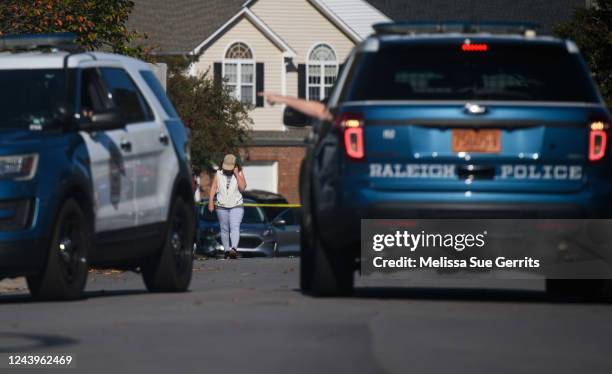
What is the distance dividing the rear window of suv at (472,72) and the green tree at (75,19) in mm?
17514

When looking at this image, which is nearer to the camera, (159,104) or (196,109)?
(159,104)

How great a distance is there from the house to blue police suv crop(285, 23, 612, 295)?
47.5 m

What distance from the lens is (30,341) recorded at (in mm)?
9930

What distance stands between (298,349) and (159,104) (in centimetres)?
598

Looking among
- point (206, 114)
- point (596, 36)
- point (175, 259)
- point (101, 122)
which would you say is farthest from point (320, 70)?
point (101, 122)

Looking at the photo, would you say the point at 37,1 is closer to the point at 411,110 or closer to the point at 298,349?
the point at 411,110

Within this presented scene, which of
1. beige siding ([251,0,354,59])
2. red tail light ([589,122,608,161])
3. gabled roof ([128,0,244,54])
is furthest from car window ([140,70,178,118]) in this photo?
beige siding ([251,0,354,59])

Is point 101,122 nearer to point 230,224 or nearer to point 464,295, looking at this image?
point 464,295

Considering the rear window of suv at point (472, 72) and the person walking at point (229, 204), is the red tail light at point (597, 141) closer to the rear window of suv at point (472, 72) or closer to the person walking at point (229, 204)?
the rear window of suv at point (472, 72)

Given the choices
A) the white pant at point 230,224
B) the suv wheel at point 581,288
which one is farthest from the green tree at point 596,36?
the suv wheel at point 581,288

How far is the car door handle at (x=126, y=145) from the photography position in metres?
14.0

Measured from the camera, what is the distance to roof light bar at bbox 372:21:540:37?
1274cm

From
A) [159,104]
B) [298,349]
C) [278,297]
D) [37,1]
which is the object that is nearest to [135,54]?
[37,1]

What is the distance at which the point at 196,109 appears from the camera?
5388cm
